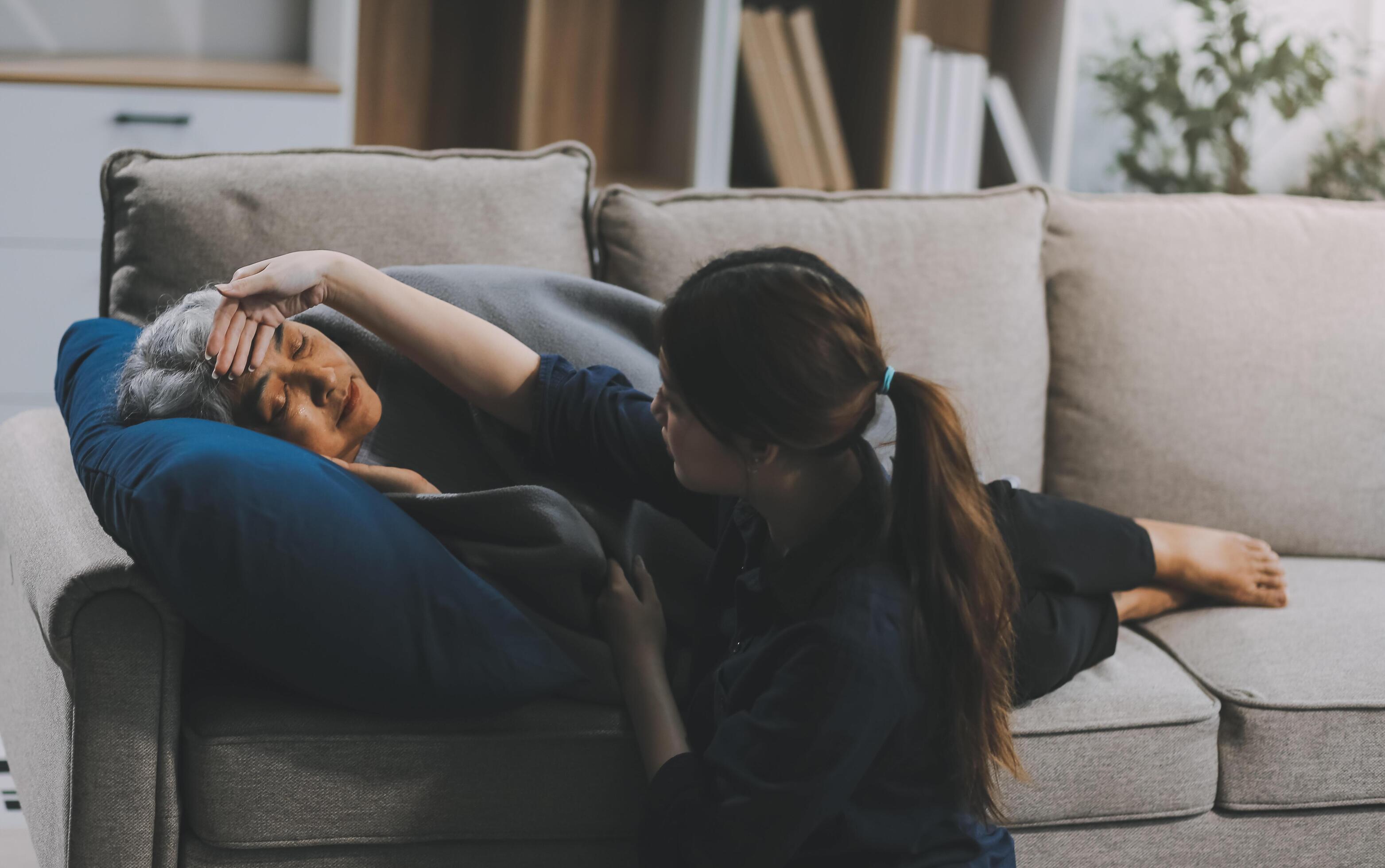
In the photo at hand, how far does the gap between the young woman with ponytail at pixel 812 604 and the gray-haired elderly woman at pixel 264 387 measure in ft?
0.11

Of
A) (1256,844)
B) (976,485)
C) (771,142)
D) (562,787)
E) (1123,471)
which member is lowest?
(1256,844)

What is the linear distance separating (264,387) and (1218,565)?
1103mm

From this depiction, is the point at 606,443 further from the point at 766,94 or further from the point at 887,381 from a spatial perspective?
the point at 766,94

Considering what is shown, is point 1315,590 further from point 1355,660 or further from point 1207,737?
point 1207,737

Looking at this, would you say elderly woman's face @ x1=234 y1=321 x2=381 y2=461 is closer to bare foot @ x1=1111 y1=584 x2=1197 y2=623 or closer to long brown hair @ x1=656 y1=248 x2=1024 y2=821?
long brown hair @ x1=656 y1=248 x2=1024 y2=821

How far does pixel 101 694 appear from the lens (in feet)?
3.41

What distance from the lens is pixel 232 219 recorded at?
1.45 meters

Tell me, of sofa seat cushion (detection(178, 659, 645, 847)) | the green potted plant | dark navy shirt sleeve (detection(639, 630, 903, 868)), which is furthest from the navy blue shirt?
the green potted plant

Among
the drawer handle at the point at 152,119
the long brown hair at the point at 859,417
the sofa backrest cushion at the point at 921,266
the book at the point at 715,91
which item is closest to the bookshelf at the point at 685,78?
the book at the point at 715,91

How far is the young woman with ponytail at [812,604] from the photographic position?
36.5 inches

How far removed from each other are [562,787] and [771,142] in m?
1.84

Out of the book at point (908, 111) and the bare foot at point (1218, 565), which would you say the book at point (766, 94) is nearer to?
the book at point (908, 111)

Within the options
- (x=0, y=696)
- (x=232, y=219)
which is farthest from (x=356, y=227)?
(x=0, y=696)

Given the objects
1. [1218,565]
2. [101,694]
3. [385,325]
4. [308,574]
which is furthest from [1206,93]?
[101,694]
